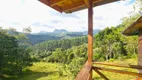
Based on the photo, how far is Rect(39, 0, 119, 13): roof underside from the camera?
2.88 meters

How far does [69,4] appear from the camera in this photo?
3.06 m

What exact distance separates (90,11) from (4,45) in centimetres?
2300

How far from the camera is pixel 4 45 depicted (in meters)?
24.0

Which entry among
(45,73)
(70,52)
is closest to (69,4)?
(45,73)

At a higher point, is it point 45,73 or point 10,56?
point 10,56

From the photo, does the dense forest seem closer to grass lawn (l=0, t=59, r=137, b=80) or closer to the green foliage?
the green foliage

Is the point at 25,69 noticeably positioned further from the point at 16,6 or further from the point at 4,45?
the point at 16,6

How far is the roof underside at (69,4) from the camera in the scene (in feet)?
9.44

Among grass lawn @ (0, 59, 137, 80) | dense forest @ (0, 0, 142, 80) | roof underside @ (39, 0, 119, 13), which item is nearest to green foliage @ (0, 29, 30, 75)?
dense forest @ (0, 0, 142, 80)

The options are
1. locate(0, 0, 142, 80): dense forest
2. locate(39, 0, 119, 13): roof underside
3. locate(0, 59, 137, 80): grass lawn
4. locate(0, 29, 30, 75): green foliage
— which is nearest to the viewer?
locate(39, 0, 119, 13): roof underside

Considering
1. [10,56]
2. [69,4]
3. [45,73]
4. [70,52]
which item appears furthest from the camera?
[70,52]

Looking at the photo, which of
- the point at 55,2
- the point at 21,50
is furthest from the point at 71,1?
the point at 21,50

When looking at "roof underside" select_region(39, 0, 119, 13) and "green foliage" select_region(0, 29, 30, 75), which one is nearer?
"roof underside" select_region(39, 0, 119, 13)

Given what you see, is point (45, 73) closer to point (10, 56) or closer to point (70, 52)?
point (70, 52)
